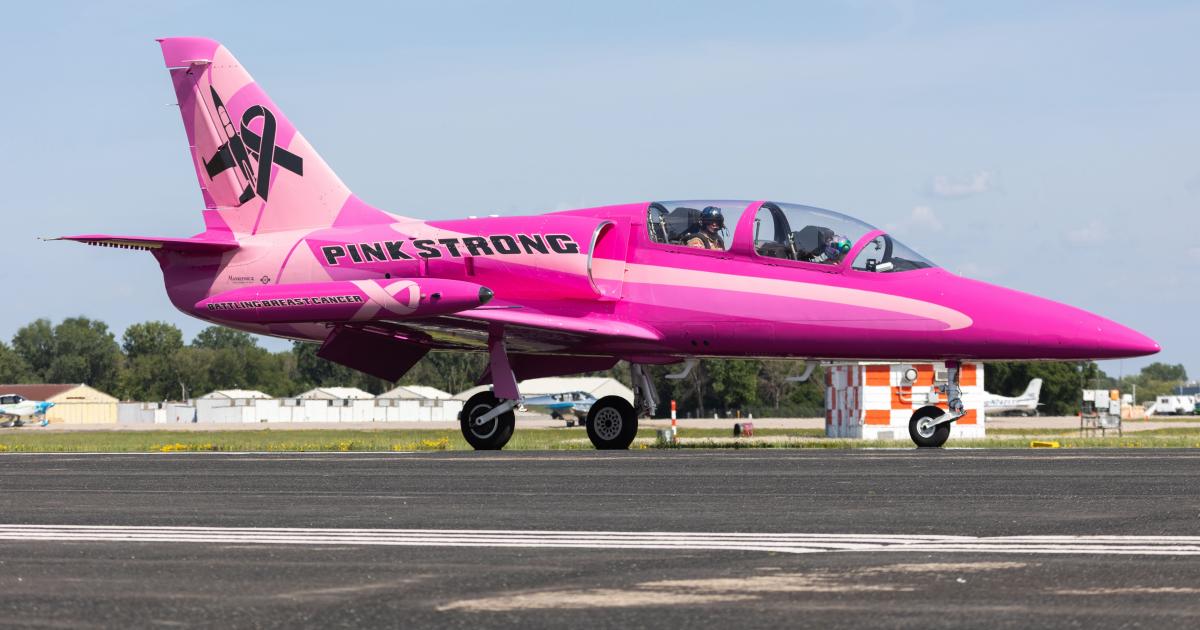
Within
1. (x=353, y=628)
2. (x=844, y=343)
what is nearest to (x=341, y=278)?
(x=844, y=343)

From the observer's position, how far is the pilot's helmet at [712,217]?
19.4m

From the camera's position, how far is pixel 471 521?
30.3 ft

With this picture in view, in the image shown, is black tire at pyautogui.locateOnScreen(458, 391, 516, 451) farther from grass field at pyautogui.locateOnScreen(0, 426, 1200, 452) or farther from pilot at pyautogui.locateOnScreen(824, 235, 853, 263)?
pilot at pyautogui.locateOnScreen(824, 235, 853, 263)

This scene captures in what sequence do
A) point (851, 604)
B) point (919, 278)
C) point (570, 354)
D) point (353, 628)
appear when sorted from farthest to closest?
point (570, 354), point (919, 278), point (851, 604), point (353, 628)

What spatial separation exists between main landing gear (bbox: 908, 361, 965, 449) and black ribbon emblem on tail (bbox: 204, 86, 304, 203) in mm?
9902

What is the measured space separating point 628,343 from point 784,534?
11547mm

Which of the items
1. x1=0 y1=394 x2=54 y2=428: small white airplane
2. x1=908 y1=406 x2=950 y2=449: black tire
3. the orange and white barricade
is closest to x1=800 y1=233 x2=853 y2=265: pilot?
x1=908 y1=406 x2=950 y2=449: black tire

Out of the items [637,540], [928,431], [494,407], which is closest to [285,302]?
[494,407]

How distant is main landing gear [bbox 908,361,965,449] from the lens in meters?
18.9

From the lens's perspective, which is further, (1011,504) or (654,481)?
(654,481)

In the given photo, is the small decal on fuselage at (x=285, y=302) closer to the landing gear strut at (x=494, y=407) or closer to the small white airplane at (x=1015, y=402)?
the landing gear strut at (x=494, y=407)

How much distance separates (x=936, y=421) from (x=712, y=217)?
12.5ft

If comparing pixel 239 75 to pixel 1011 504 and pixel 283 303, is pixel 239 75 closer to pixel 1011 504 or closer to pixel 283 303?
pixel 283 303

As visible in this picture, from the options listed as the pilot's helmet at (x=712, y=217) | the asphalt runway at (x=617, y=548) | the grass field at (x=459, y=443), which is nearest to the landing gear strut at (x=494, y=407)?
the grass field at (x=459, y=443)
